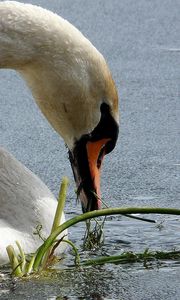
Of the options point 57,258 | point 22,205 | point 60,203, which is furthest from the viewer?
point 22,205

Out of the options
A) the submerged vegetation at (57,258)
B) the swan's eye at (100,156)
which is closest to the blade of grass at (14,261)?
the submerged vegetation at (57,258)

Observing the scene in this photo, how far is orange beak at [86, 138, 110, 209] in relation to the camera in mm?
4781

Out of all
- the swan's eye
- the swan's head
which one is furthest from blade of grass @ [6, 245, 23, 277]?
the swan's eye

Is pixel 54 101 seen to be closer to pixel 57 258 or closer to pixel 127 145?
pixel 57 258

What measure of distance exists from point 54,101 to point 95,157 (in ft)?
0.95

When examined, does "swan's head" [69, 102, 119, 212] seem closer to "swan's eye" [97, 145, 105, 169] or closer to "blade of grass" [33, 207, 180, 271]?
"swan's eye" [97, 145, 105, 169]

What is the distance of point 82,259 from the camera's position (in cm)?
458

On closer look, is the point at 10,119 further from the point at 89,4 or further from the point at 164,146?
the point at 89,4

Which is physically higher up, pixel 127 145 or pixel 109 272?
pixel 127 145

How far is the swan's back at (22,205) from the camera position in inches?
183

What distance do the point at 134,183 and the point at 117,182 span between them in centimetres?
9

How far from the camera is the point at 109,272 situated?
431 centimetres

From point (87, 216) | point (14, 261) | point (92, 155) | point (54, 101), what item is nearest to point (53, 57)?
point (54, 101)

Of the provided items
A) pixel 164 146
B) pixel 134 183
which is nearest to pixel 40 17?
pixel 134 183
